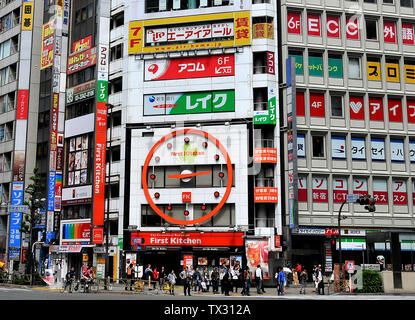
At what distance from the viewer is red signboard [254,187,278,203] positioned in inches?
1772

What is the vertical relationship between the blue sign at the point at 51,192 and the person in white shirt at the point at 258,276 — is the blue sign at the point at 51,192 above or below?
above

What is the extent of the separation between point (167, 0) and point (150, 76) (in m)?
7.69

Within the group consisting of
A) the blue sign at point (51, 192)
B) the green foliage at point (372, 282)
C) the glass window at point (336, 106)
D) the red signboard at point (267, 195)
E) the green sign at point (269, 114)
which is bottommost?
the green foliage at point (372, 282)

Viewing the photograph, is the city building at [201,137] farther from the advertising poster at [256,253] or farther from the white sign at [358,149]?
the white sign at [358,149]

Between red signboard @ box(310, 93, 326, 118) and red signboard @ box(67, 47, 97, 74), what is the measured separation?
871 inches

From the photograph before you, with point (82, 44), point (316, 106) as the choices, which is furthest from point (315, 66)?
point (82, 44)

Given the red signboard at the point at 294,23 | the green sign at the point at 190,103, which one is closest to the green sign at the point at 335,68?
the red signboard at the point at 294,23

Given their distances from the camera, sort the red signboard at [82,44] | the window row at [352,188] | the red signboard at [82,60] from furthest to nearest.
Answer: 1. the red signboard at [82,44]
2. the red signboard at [82,60]
3. the window row at [352,188]

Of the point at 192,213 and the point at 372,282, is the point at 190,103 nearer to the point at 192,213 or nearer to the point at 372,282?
the point at 192,213

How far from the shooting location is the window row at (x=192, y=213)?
46.3m

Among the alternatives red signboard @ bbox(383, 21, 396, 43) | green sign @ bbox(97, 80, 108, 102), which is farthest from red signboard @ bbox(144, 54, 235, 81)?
red signboard @ bbox(383, 21, 396, 43)

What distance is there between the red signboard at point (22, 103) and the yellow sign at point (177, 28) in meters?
20.0

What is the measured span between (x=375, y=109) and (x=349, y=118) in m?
2.91

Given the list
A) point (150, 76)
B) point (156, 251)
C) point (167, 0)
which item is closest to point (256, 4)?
point (167, 0)
